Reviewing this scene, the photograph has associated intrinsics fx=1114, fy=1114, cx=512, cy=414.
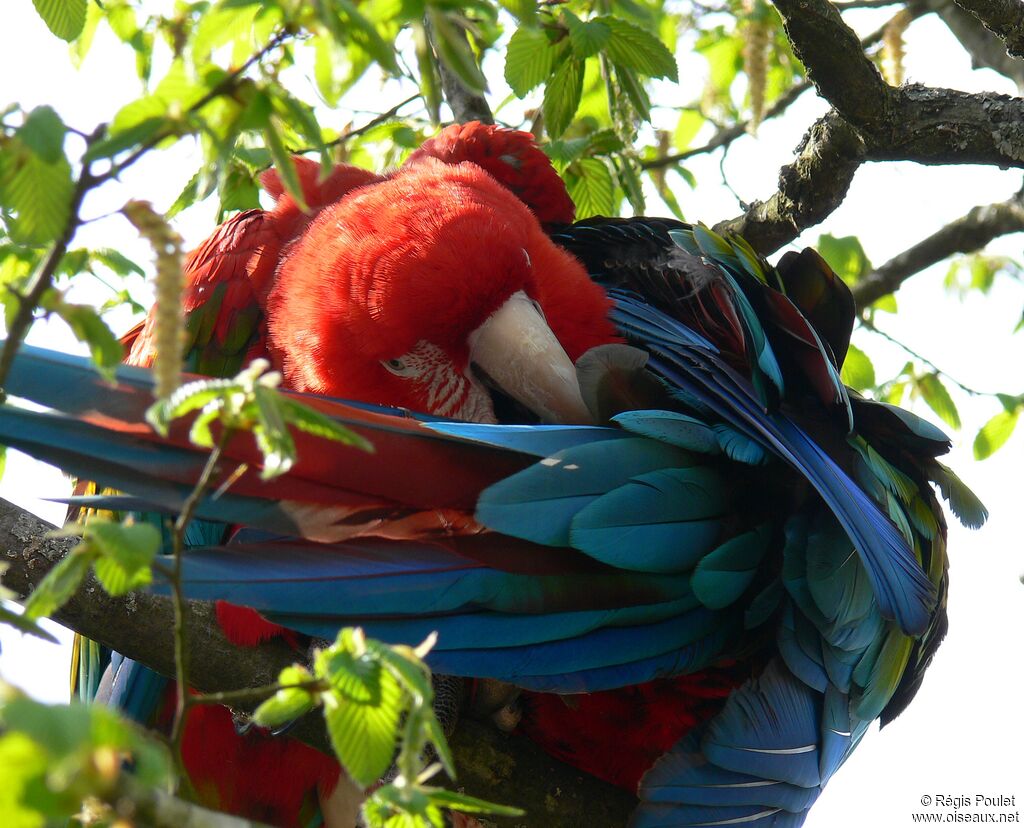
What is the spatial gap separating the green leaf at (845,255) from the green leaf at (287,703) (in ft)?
9.71

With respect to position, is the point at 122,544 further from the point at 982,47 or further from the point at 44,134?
→ the point at 982,47

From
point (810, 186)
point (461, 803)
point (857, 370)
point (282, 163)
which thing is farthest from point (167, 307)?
point (857, 370)

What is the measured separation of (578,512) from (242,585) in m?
0.52

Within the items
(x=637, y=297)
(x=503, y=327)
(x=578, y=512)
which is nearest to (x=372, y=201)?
(x=503, y=327)

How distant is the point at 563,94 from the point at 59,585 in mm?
1795

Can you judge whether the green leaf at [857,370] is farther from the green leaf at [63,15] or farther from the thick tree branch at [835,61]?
the green leaf at [63,15]

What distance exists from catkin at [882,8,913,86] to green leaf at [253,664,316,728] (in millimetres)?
2640

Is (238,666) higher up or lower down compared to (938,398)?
lower down

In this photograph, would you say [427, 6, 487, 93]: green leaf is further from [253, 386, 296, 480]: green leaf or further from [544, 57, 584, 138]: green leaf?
[544, 57, 584, 138]: green leaf

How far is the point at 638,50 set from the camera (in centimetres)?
234

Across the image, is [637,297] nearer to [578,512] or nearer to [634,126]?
[634,126]

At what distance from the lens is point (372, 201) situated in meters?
2.34

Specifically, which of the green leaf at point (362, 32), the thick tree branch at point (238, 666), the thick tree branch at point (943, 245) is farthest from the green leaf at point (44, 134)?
the thick tree branch at point (943, 245)

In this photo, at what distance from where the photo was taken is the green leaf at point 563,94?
251cm
